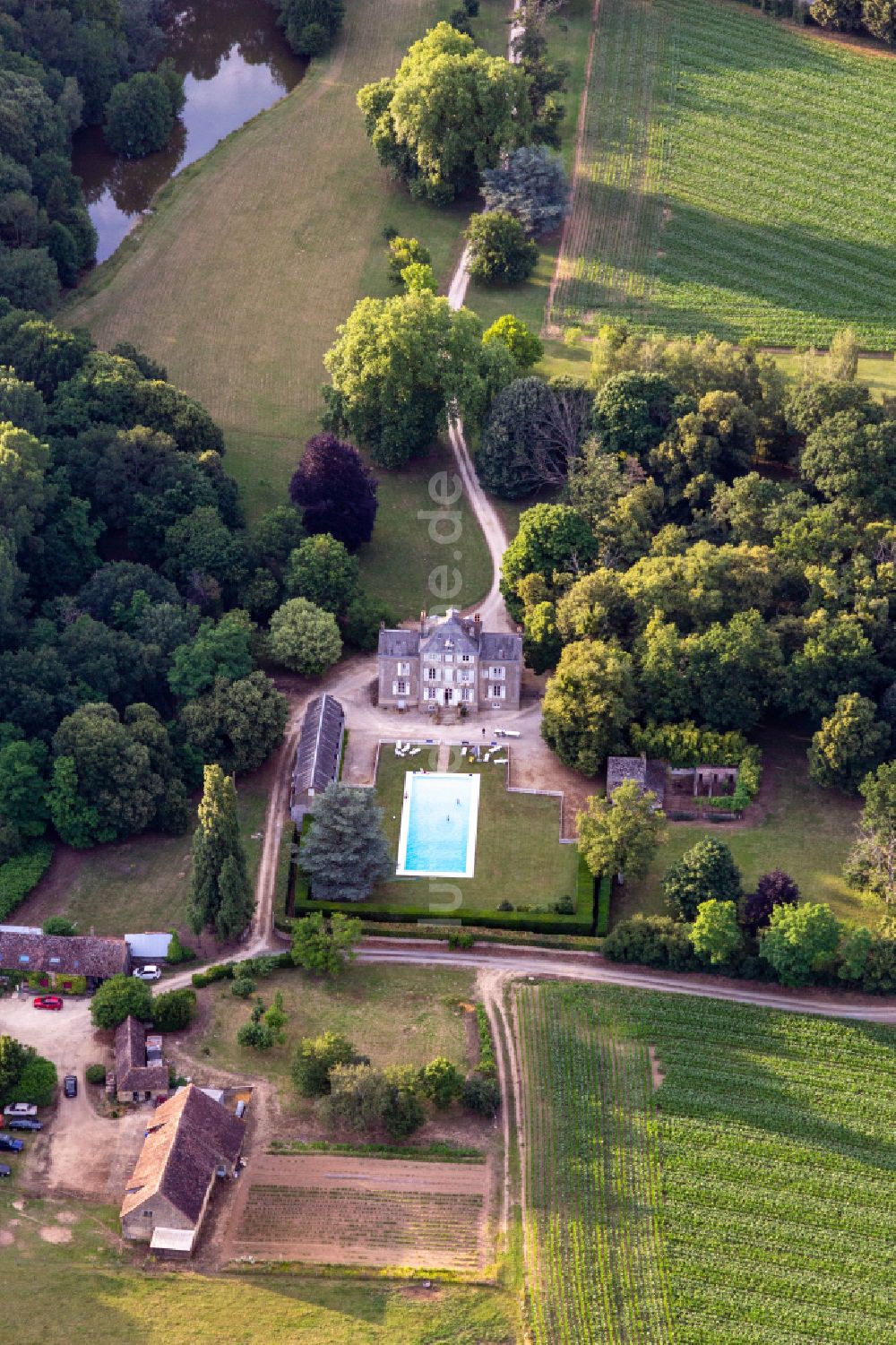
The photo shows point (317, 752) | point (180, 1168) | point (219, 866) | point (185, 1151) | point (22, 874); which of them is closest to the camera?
point (180, 1168)

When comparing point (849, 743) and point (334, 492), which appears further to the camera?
point (334, 492)

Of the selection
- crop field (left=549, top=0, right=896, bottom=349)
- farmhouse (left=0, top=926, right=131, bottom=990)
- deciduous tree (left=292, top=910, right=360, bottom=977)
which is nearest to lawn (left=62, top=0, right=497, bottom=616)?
crop field (left=549, top=0, right=896, bottom=349)

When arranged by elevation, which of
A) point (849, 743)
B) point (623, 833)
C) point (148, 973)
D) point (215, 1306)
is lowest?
point (215, 1306)

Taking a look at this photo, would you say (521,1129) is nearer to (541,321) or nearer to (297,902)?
(297,902)

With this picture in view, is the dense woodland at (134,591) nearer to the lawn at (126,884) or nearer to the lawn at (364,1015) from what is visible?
the lawn at (126,884)

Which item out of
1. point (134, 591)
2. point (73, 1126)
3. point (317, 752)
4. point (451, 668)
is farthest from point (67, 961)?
point (451, 668)

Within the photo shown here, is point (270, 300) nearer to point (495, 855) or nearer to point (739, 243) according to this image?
point (739, 243)
